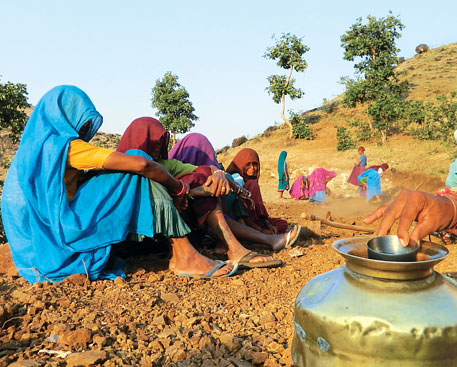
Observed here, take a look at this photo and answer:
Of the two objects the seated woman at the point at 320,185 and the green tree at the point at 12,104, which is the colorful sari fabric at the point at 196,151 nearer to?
the green tree at the point at 12,104

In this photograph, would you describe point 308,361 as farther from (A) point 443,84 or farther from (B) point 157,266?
(A) point 443,84

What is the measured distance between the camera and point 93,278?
283 centimetres

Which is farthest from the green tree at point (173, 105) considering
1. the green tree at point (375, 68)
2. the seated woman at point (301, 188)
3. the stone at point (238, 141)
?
the seated woman at point (301, 188)

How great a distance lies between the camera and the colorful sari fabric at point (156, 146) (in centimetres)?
342

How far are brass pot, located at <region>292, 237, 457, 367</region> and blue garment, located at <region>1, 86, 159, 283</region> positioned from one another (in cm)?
179

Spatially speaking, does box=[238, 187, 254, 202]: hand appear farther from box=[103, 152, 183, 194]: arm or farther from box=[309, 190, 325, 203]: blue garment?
box=[309, 190, 325, 203]: blue garment

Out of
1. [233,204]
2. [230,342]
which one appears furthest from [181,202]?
[230,342]

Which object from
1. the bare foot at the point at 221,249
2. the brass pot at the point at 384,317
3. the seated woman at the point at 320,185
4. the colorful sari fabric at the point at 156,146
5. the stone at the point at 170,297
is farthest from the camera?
the seated woman at the point at 320,185

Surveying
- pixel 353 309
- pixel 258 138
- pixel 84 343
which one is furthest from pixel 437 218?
pixel 258 138

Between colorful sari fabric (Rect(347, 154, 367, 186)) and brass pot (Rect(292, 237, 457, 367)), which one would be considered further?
colorful sari fabric (Rect(347, 154, 367, 186))

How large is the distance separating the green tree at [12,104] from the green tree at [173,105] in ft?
58.8

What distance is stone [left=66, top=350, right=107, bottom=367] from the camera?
5.66 ft

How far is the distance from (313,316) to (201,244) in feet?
8.97

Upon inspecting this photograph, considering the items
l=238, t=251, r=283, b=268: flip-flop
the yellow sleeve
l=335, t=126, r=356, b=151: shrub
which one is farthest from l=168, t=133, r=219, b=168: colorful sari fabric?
l=335, t=126, r=356, b=151: shrub
